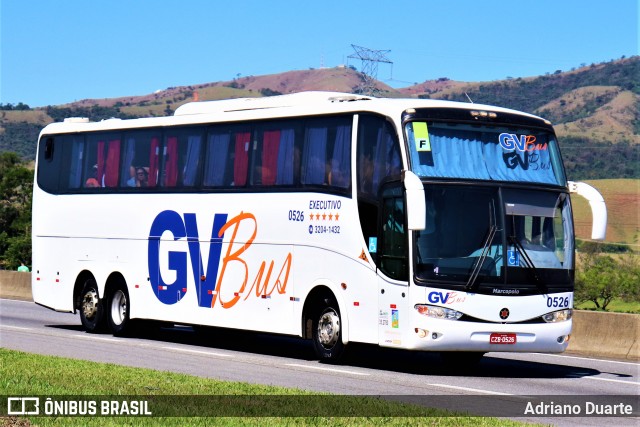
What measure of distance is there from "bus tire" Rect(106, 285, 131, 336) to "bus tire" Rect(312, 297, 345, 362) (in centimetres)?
581

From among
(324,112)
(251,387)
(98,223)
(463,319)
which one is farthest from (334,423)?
(98,223)

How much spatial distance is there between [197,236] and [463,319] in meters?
6.55

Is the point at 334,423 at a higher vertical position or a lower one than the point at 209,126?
lower

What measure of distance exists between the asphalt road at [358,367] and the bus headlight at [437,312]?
0.84 m

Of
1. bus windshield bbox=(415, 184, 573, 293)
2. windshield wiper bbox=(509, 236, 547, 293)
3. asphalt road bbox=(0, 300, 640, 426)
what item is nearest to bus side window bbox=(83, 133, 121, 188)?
asphalt road bbox=(0, 300, 640, 426)

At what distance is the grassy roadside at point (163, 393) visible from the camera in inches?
437

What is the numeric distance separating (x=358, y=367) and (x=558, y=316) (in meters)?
2.96

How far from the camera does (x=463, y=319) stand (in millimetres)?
17000

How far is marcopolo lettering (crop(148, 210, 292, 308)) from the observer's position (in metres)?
20.5

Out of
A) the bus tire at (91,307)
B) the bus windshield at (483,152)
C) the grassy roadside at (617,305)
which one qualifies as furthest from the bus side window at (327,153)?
the grassy roadside at (617,305)

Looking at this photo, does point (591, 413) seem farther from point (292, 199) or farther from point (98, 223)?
point (98, 223)

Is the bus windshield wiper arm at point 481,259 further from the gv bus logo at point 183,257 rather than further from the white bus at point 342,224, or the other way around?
the gv bus logo at point 183,257

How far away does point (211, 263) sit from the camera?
21.7 m

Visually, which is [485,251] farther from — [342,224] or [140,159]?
[140,159]
